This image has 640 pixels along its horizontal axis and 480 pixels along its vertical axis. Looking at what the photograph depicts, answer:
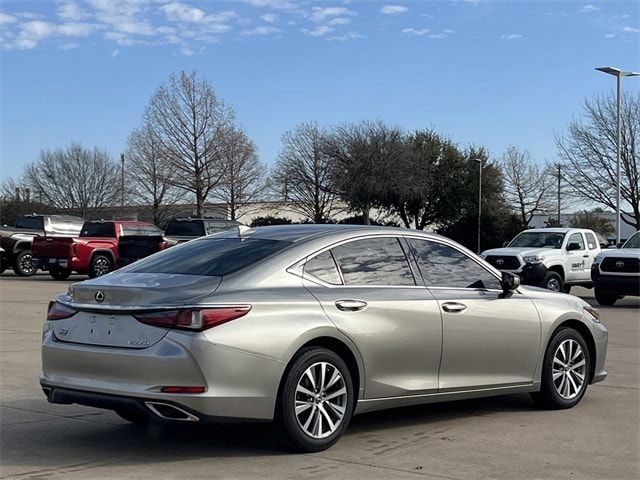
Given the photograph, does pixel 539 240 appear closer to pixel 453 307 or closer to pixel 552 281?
pixel 552 281

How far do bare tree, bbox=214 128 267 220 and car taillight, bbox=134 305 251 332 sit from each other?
4857cm

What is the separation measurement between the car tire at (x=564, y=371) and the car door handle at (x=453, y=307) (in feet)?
3.85

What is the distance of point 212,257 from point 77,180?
6549 cm

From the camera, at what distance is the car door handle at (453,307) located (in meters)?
7.02

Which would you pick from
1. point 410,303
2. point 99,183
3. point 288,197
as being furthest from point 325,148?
point 410,303

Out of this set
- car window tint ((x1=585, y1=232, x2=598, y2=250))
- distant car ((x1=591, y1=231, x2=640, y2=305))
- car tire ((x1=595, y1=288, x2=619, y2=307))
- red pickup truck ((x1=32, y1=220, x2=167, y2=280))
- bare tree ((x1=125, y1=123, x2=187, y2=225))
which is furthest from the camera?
bare tree ((x1=125, y1=123, x2=187, y2=225))

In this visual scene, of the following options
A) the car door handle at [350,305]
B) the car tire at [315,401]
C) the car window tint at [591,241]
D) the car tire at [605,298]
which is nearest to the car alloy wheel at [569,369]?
the car door handle at [350,305]

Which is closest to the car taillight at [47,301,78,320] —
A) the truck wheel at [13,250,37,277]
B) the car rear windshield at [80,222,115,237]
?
the car rear windshield at [80,222,115,237]

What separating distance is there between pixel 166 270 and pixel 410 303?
186cm

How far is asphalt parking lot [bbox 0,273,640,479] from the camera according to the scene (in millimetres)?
5727

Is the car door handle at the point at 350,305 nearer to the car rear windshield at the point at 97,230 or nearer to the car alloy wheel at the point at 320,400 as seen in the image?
the car alloy wheel at the point at 320,400

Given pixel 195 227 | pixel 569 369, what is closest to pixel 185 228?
pixel 195 227

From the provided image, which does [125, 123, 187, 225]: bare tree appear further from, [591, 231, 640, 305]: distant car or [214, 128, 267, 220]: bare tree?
[591, 231, 640, 305]: distant car

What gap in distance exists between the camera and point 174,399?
559 centimetres
